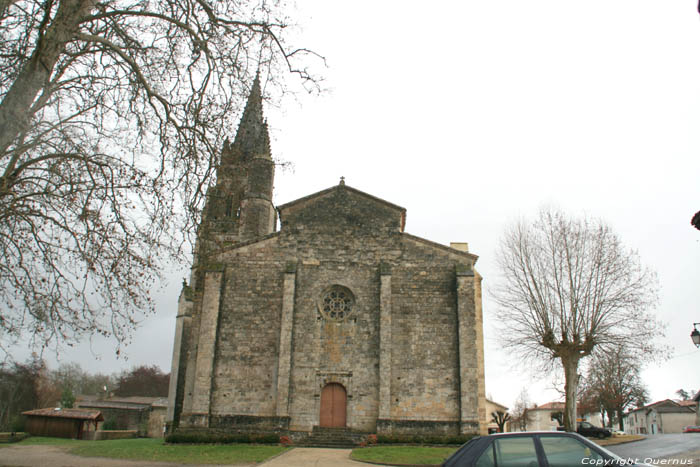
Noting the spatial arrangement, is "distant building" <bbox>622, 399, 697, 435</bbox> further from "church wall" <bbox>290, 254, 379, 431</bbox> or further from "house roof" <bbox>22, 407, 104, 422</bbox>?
"house roof" <bbox>22, 407, 104, 422</bbox>

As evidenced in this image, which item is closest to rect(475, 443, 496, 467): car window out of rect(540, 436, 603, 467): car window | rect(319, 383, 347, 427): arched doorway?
rect(540, 436, 603, 467): car window

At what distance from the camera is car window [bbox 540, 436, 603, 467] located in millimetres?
5914

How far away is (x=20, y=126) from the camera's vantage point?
8016 millimetres

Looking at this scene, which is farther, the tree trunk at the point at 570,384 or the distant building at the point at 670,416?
the distant building at the point at 670,416

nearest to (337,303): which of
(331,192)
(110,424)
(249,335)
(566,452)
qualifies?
(249,335)

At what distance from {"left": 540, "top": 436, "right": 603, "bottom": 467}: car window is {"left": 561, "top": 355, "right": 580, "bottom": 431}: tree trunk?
17.9 meters

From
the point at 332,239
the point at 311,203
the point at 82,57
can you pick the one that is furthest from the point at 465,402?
the point at 82,57

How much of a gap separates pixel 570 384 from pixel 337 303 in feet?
35.6

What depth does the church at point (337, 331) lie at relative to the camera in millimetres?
21031

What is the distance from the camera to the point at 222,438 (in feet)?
63.9

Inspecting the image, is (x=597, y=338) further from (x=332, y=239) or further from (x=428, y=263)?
(x=332, y=239)

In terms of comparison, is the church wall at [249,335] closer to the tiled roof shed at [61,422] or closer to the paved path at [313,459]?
the paved path at [313,459]

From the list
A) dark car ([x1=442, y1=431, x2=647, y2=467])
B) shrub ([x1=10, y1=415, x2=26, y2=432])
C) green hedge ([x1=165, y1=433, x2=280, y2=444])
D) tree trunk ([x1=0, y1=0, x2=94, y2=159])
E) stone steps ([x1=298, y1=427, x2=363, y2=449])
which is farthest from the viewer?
shrub ([x1=10, y1=415, x2=26, y2=432])

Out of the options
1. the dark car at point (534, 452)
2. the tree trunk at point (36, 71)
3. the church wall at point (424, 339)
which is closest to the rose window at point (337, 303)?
the church wall at point (424, 339)
